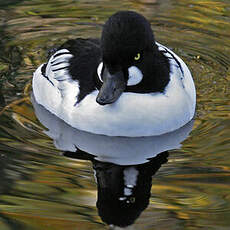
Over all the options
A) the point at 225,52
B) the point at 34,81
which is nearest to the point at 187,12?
the point at 225,52

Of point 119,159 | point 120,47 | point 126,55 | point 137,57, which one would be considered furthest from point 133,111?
point 120,47

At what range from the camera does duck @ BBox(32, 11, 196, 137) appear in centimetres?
740

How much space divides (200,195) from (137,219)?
814 millimetres

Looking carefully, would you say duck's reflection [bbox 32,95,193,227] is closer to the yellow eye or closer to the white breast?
the white breast

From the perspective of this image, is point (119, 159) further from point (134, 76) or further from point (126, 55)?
point (126, 55)

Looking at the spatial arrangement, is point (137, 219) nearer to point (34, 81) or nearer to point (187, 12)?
point (34, 81)

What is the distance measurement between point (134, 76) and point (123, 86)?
0.19 metres

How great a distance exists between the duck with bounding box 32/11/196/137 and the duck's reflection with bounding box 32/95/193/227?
0.10 metres

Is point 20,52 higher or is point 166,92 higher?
point 166,92

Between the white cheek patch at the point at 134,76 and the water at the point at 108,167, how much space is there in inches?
29.9

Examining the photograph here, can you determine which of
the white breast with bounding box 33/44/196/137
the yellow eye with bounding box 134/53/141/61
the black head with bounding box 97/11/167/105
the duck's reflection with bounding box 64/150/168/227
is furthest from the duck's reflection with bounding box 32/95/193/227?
the yellow eye with bounding box 134/53/141/61

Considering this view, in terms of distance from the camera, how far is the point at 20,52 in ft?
35.8

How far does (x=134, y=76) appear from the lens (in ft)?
25.8

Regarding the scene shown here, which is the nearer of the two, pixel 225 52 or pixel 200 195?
pixel 200 195
